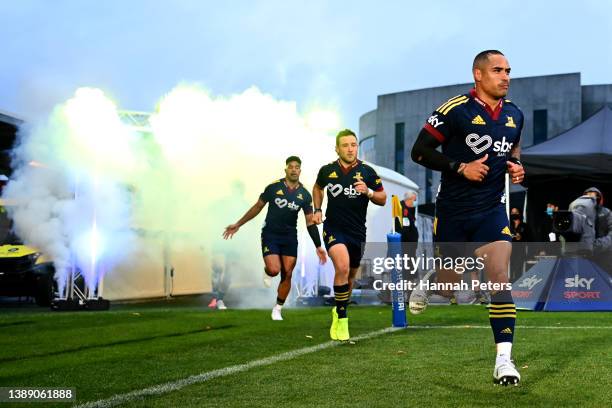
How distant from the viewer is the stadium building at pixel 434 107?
57.0 meters

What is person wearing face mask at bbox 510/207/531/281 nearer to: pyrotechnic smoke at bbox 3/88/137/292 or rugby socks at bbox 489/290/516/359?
pyrotechnic smoke at bbox 3/88/137/292

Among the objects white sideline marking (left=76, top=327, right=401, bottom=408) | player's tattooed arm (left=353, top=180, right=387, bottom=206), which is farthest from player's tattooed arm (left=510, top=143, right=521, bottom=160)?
player's tattooed arm (left=353, top=180, right=387, bottom=206)

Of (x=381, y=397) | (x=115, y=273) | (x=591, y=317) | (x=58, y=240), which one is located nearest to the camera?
(x=381, y=397)

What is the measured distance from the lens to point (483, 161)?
5.70 m

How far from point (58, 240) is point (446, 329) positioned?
28.2 feet

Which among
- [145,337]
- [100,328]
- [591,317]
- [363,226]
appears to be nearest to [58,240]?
[100,328]

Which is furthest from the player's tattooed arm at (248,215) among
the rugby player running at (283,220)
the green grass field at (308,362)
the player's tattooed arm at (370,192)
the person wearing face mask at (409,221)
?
the person wearing face mask at (409,221)

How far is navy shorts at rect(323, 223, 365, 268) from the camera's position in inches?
354

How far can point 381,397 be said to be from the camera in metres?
5.02

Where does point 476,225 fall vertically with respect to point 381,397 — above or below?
above

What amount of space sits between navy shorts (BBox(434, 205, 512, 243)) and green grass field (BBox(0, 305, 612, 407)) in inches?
40.1

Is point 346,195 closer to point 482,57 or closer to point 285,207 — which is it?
point 285,207

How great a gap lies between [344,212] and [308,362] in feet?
8.38

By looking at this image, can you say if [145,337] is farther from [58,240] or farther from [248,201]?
[248,201]
